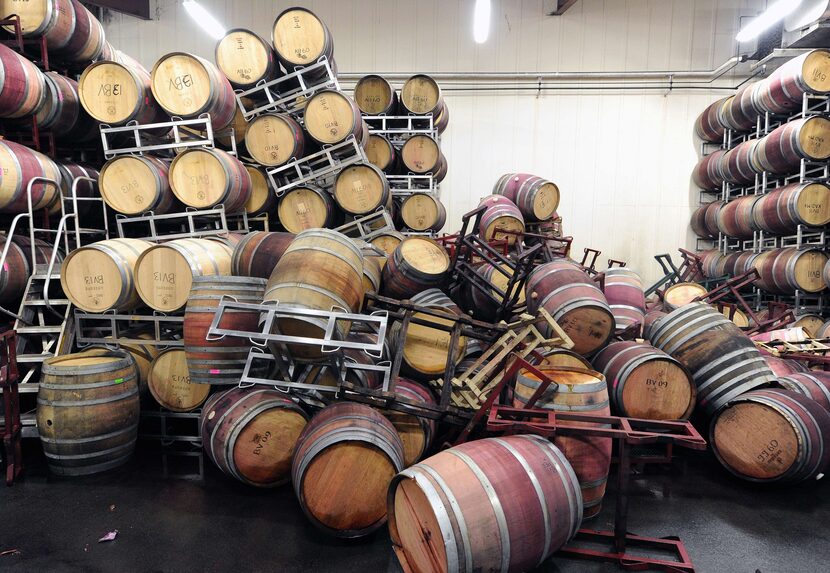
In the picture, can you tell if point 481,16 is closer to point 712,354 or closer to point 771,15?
point 771,15

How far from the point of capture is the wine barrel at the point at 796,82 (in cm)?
790

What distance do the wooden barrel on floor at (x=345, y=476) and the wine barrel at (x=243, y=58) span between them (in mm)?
5450

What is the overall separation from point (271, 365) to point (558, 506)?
7.91ft

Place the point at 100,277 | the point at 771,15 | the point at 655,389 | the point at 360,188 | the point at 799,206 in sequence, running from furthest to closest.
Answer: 1. the point at 771,15
2. the point at 799,206
3. the point at 360,188
4. the point at 100,277
5. the point at 655,389

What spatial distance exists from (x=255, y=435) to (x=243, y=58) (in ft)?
17.6

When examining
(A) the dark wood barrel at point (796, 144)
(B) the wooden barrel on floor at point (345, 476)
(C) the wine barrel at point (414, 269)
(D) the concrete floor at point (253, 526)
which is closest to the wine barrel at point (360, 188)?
(C) the wine barrel at point (414, 269)

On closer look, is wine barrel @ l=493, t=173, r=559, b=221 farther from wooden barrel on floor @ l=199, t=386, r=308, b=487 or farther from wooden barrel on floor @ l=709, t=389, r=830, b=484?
wooden barrel on floor @ l=199, t=386, r=308, b=487

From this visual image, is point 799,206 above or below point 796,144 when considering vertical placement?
below

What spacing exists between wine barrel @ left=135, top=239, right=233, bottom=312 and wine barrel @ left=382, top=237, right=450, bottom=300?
5.62 feet

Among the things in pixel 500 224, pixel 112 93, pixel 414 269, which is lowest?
pixel 414 269

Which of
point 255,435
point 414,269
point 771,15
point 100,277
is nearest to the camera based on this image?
point 255,435

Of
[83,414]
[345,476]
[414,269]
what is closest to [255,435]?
[345,476]

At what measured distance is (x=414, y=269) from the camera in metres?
4.62

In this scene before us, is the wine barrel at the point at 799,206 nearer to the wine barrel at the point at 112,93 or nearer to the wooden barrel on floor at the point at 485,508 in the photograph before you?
the wooden barrel on floor at the point at 485,508
